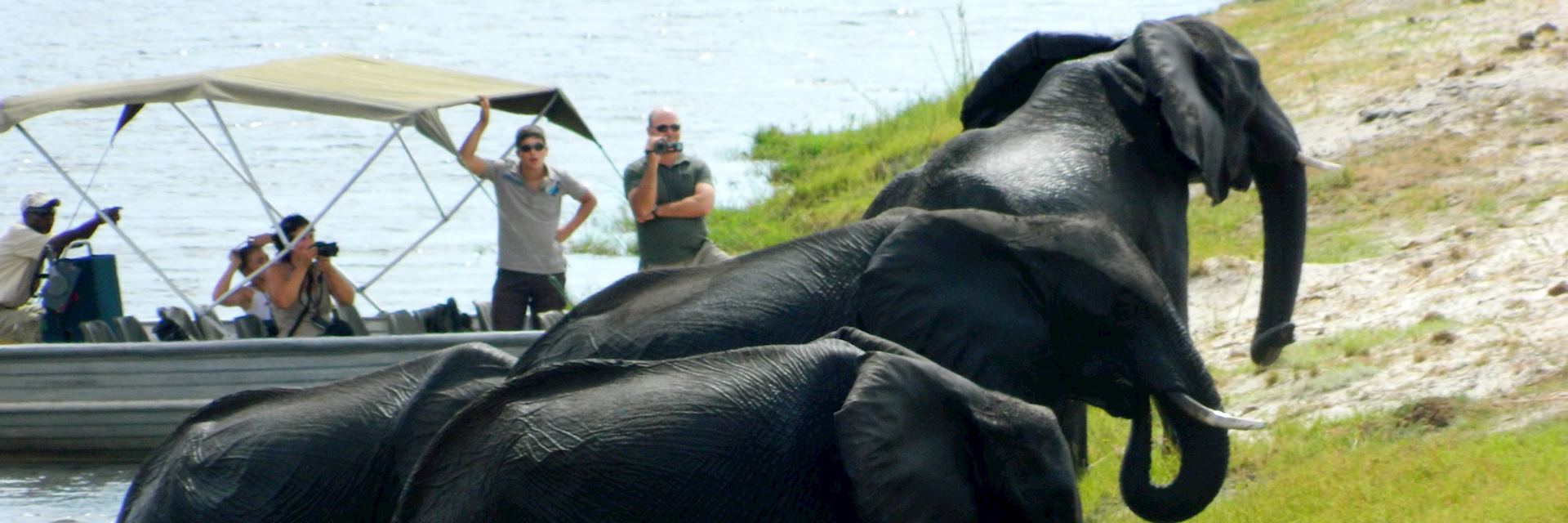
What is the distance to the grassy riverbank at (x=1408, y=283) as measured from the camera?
666 cm

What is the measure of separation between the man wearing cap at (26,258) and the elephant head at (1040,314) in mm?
5834

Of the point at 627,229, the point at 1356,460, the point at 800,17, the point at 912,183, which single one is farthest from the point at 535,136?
the point at 800,17

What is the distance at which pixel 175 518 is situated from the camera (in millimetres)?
→ 5293

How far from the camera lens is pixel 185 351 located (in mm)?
9922

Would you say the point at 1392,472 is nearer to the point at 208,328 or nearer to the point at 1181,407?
the point at 1181,407

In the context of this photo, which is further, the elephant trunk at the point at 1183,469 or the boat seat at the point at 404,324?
the boat seat at the point at 404,324

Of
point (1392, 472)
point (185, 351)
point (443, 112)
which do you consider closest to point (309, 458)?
point (1392, 472)

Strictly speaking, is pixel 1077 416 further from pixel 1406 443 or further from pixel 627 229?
pixel 627 229

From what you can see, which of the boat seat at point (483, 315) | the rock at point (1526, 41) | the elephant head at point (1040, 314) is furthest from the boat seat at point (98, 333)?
the rock at point (1526, 41)

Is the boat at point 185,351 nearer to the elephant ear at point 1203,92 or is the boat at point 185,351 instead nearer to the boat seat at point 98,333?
the boat seat at point 98,333

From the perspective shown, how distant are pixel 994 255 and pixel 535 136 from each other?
476 cm

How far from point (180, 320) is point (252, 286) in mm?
493

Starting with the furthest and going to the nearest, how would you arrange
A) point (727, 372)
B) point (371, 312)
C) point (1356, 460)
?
point (371, 312), point (1356, 460), point (727, 372)

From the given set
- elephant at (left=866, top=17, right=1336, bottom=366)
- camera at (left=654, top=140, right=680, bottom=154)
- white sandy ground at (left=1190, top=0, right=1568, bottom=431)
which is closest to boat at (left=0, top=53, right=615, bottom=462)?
camera at (left=654, top=140, right=680, bottom=154)
